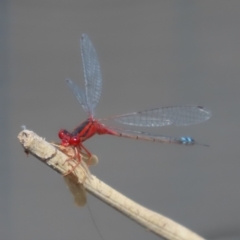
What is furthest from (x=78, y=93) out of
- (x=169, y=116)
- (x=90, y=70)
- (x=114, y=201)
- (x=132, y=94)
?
(x=132, y=94)

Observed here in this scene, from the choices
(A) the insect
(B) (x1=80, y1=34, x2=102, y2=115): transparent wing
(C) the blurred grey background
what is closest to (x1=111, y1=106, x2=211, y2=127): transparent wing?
(A) the insect

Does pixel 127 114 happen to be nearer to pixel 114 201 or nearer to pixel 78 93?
pixel 78 93

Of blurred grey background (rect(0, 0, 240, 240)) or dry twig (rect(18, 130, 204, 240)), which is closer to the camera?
dry twig (rect(18, 130, 204, 240))

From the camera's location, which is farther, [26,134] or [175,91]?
[175,91]

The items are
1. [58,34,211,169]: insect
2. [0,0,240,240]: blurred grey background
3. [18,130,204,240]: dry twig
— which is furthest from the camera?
[0,0,240,240]: blurred grey background

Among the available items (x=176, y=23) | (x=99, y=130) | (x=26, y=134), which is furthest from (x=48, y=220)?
(x=26, y=134)

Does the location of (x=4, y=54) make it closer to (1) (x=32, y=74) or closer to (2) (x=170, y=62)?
(1) (x=32, y=74)

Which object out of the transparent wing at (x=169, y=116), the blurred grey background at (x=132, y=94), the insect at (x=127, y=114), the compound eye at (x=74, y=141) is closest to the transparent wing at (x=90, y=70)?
the insect at (x=127, y=114)

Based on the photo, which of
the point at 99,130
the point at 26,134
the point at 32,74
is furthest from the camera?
the point at 32,74

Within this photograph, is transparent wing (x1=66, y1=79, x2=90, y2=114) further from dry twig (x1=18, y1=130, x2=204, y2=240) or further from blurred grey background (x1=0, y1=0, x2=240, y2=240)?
blurred grey background (x1=0, y1=0, x2=240, y2=240)
